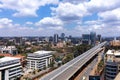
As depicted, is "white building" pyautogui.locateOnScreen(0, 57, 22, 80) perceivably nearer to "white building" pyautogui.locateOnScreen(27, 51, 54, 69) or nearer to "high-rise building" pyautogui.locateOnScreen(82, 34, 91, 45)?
"white building" pyautogui.locateOnScreen(27, 51, 54, 69)

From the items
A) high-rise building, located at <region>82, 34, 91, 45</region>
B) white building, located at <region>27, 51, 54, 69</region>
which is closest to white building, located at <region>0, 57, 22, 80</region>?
white building, located at <region>27, 51, 54, 69</region>

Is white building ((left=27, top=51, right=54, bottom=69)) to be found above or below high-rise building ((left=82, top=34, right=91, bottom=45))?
below

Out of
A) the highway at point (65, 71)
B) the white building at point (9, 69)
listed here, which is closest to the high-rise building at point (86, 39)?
the highway at point (65, 71)

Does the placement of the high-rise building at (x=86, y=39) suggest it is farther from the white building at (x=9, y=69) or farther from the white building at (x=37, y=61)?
the white building at (x=9, y=69)

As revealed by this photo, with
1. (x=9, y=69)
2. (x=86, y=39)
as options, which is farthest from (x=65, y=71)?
(x=86, y=39)

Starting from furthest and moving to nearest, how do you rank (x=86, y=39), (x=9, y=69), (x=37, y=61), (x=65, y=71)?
1. (x=86, y=39)
2. (x=37, y=61)
3. (x=9, y=69)
4. (x=65, y=71)

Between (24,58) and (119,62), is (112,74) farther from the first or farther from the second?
(24,58)

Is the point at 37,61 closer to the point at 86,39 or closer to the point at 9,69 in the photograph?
the point at 9,69

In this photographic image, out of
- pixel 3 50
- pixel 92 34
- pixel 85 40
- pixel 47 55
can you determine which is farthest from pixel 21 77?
pixel 92 34
